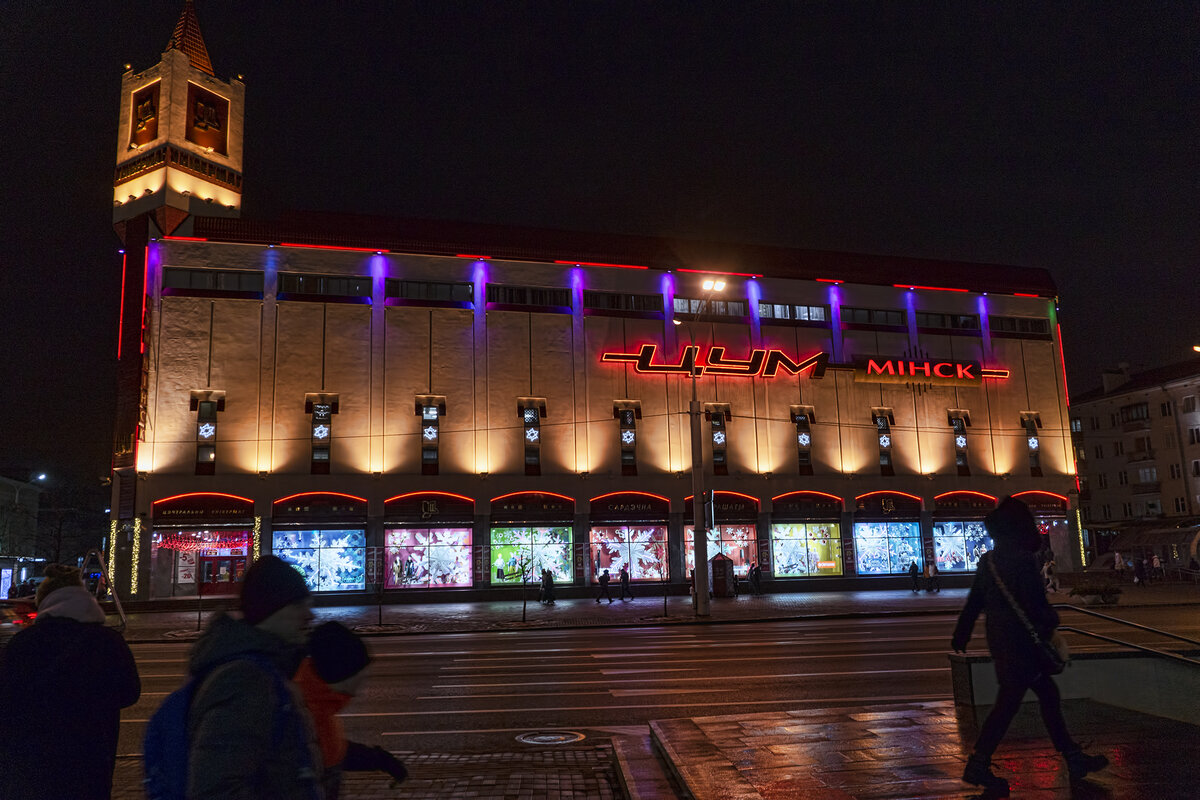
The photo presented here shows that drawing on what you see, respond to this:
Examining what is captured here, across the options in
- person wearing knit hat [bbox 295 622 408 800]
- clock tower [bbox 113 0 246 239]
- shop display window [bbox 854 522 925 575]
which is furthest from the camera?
shop display window [bbox 854 522 925 575]

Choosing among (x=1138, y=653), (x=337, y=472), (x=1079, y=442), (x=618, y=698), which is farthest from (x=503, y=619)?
(x=1079, y=442)

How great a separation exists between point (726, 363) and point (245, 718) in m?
40.2

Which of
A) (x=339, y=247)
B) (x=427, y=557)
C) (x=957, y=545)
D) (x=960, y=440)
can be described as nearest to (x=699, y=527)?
(x=427, y=557)

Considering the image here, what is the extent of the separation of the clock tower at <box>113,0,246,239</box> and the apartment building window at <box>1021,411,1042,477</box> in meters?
43.3

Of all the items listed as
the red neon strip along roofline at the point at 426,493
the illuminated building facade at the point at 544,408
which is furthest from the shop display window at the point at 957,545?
the red neon strip along roofline at the point at 426,493

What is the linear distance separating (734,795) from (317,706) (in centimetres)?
376

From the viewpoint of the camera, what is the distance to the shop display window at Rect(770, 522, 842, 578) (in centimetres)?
4219

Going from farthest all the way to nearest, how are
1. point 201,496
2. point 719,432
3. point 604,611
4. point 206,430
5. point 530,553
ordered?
point 719,432 → point 530,553 → point 206,430 → point 201,496 → point 604,611

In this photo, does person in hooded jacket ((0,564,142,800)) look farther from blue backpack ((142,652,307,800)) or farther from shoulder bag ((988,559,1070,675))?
shoulder bag ((988,559,1070,675))

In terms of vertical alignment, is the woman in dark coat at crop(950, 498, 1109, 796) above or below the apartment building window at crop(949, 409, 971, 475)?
below

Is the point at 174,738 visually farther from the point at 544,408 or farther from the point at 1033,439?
the point at 1033,439

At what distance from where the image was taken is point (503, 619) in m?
27.8

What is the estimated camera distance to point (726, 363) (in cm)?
4222

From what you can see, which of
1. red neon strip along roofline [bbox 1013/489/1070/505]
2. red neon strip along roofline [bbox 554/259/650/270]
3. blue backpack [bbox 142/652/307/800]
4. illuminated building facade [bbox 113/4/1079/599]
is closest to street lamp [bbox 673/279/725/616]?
illuminated building facade [bbox 113/4/1079/599]
